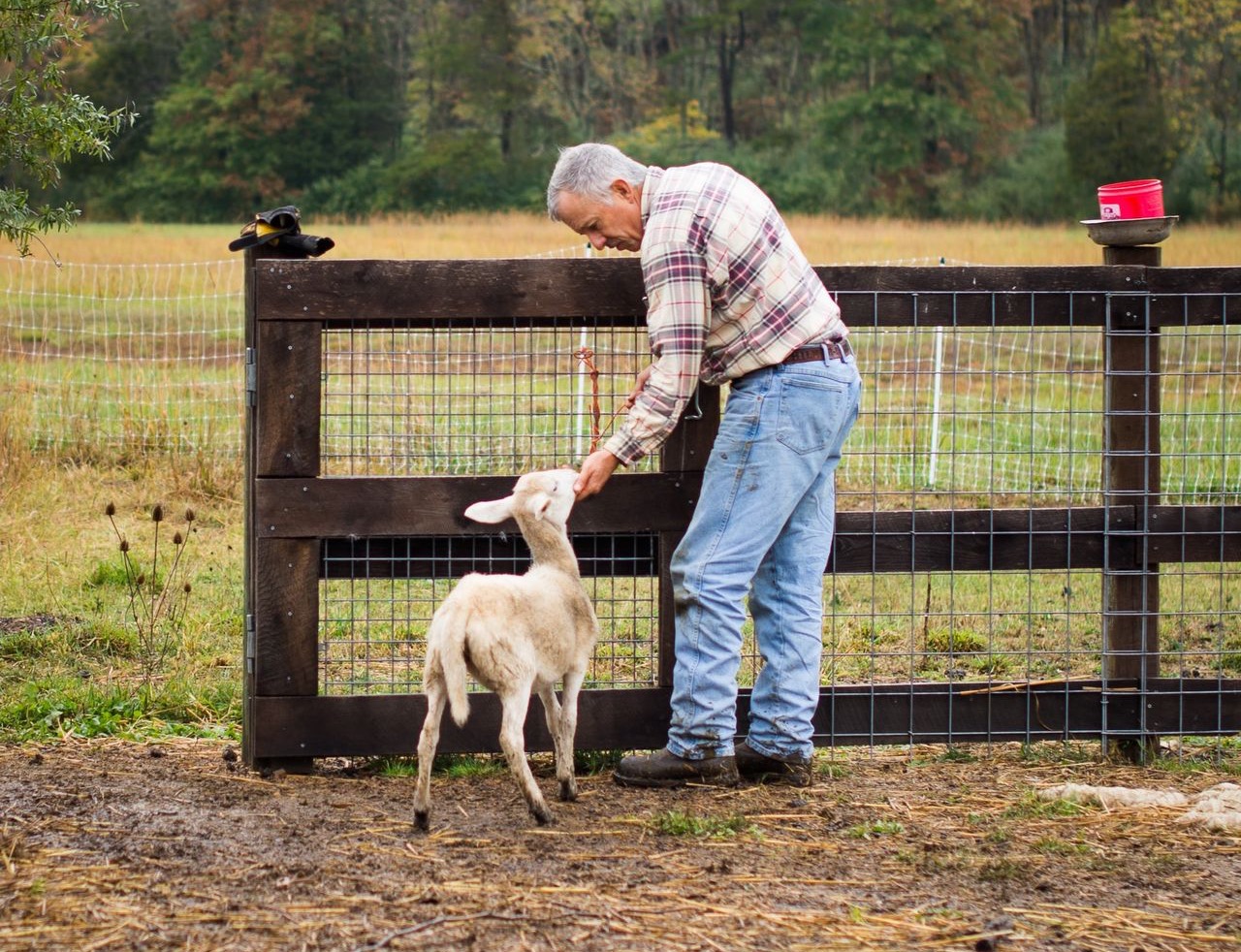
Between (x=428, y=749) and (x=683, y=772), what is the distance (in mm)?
1051

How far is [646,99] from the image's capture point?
5544 centimetres

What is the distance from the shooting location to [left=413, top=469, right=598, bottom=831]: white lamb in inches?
179

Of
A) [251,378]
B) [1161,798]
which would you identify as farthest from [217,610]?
[1161,798]

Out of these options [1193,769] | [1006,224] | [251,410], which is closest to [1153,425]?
[1193,769]

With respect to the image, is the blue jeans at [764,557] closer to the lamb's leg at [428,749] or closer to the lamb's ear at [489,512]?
the lamb's ear at [489,512]

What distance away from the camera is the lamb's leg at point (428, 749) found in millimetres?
4574

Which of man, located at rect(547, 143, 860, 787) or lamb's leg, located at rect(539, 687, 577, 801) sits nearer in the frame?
man, located at rect(547, 143, 860, 787)

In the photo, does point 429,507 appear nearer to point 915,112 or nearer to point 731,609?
point 731,609

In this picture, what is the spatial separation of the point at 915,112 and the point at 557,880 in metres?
49.3

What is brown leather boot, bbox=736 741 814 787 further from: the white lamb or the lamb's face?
the lamb's face

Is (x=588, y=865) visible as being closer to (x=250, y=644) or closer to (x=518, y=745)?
(x=518, y=745)

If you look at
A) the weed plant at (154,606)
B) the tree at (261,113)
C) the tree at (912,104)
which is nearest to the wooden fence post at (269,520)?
the weed plant at (154,606)

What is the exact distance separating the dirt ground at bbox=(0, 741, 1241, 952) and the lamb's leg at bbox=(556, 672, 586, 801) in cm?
8

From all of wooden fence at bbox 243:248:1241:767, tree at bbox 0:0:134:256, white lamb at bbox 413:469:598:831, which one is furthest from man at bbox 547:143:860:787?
tree at bbox 0:0:134:256
